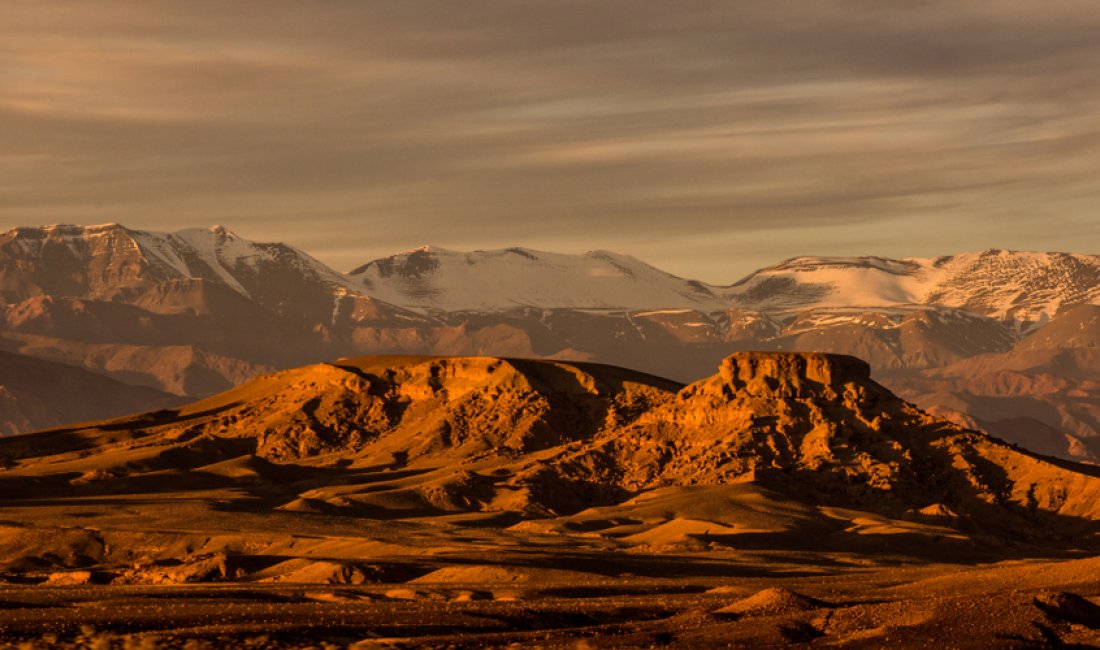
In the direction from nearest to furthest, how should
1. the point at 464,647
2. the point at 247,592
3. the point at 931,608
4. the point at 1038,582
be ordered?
the point at 464,647
the point at 931,608
the point at 247,592
the point at 1038,582

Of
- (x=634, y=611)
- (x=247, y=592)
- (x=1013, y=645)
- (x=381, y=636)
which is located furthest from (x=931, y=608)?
(x=247, y=592)

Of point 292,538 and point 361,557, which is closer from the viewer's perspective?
point 361,557

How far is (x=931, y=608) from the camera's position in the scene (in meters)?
100

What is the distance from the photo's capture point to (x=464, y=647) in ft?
302

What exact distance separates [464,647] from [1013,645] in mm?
28255

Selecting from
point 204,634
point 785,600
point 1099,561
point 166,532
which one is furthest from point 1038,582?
point 166,532

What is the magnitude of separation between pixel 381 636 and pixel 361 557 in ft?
218

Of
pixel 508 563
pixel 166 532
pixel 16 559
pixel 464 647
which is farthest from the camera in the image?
pixel 166 532

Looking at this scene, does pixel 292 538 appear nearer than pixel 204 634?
No

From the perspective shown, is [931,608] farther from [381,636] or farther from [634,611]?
[381,636]

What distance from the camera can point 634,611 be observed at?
11438cm

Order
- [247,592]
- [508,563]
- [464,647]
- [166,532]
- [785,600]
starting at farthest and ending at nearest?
[166,532], [508,563], [247,592], [785,600], [464,647]

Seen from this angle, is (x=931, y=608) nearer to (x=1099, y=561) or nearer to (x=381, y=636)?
(x=381, y=636)

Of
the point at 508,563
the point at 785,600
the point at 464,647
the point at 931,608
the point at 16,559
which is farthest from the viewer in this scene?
the point at 16,559
